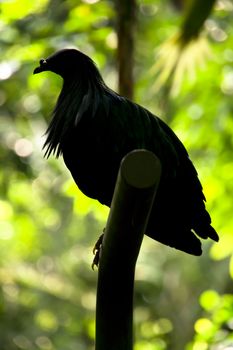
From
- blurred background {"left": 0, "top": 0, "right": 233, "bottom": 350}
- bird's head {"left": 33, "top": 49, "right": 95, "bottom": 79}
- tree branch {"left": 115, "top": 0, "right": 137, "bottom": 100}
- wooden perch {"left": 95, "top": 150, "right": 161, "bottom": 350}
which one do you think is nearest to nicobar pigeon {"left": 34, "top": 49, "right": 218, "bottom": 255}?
bird's head {"left": 33, "top": 49, "right": 95, "bottom": 79}

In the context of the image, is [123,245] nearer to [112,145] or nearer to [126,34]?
[112,145]

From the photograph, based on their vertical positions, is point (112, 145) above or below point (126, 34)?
below

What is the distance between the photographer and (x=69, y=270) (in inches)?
402

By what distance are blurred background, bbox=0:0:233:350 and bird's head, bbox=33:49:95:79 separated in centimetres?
211

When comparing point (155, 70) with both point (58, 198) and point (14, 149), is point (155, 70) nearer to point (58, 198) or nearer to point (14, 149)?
point (14, 149)

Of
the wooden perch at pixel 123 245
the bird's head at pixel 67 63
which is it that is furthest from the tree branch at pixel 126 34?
the wooden perch at pixel 123 245

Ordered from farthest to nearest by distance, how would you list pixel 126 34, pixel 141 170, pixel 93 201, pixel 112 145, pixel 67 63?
pixel 93 201
pixel 126 34
pixel 67 63
pixel 112 145
pixel 141 170

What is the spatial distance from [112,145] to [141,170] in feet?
2.65

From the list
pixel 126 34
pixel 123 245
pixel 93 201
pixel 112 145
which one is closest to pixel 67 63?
pixel 112 145

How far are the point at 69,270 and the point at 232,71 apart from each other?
4.28 metres

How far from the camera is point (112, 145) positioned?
3.17m

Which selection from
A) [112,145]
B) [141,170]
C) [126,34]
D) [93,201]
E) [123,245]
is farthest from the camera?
[93,201]

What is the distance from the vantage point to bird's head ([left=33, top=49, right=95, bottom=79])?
3469 mm

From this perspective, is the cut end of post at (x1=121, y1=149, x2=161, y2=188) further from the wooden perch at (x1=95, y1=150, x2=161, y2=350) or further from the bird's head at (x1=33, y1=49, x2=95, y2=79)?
the bird's head at (x1=33, y1=49, x2=95, y2=79)
